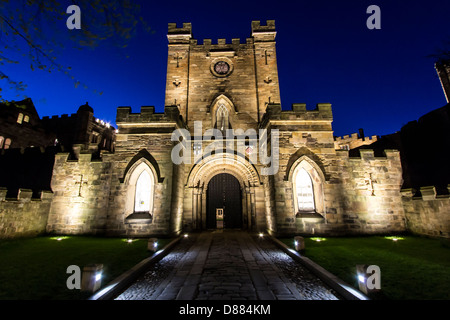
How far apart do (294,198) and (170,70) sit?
11.9 m

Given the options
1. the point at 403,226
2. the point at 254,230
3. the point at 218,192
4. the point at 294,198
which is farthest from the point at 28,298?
the point at 403,226

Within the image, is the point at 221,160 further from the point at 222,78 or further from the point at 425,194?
the point at 425,194

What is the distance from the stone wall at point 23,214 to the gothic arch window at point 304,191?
12304 millimetres

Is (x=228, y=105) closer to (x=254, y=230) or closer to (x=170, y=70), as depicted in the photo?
(x=170, y=70)

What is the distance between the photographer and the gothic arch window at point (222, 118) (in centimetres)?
1297

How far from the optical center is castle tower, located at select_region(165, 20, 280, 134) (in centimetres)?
1308

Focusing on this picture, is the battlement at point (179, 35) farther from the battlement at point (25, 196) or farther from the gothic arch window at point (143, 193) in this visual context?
the battlement at point (25, 196)

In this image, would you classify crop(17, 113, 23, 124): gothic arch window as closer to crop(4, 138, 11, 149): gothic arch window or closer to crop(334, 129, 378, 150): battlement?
crop(4, 138, 11, 149): gothic arch window

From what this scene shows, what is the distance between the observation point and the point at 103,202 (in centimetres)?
966

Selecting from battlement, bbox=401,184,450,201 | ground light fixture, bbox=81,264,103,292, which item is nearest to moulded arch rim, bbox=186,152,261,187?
battlement, bbox=401,184,450,201

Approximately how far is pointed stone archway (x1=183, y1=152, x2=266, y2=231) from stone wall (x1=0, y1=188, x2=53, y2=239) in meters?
6.78

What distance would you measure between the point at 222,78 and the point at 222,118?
3.10 meters

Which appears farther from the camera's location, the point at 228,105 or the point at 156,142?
the point at 228,105
